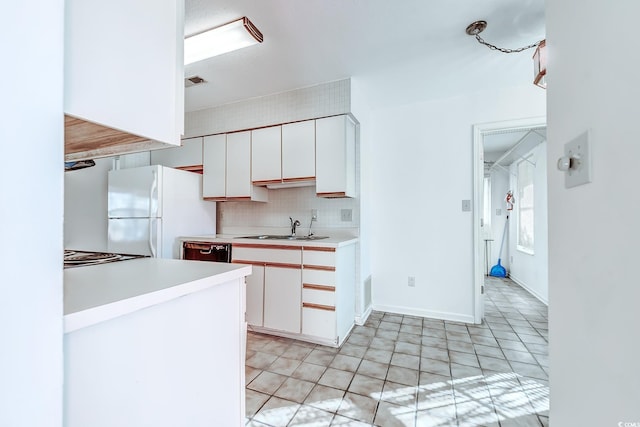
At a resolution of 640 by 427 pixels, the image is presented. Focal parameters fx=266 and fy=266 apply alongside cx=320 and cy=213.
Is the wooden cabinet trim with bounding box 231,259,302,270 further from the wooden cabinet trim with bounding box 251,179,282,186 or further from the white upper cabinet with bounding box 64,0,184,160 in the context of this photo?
the white upper cabinet with bounding box 64,0,184,160

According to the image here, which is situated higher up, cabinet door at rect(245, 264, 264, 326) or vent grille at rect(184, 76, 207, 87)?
vent grille at rect(184, 76, 207, 87)

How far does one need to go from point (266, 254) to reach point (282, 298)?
0.43 m

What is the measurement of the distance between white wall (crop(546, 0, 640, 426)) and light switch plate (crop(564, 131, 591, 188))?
19 mm

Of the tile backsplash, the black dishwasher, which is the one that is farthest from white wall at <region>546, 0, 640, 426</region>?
the black dishwasher

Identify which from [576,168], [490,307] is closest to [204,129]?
[576,168]

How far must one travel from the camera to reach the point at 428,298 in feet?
9.83

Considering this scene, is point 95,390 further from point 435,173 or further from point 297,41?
point 435,173

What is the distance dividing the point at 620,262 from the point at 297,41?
86.4 inches

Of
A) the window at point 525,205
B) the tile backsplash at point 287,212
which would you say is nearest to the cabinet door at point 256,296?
the tile backsplash at point 287,212

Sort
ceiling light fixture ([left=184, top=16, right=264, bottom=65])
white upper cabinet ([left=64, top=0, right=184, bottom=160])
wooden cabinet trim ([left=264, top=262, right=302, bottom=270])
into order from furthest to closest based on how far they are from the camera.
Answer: wooden cabinet trim ([left=264, top=262, right=302, bottom=270]) → ceiling light fixture ([left=184, top=16, right=264, bottom=65]) → white upper cabinet ([left=64, top=0, right=184, bottom=160])

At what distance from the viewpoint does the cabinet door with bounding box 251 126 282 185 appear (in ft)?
9.14

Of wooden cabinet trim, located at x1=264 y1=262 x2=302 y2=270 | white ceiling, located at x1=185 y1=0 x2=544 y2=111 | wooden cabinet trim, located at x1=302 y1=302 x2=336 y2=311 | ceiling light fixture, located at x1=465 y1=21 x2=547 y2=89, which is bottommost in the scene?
wooden cabinet trim, located at x1=302 y1=302 x2=336 y2=311

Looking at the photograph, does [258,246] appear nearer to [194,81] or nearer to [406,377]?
[406,377]

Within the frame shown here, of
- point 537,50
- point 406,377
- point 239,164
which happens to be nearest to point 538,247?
point 537,50
